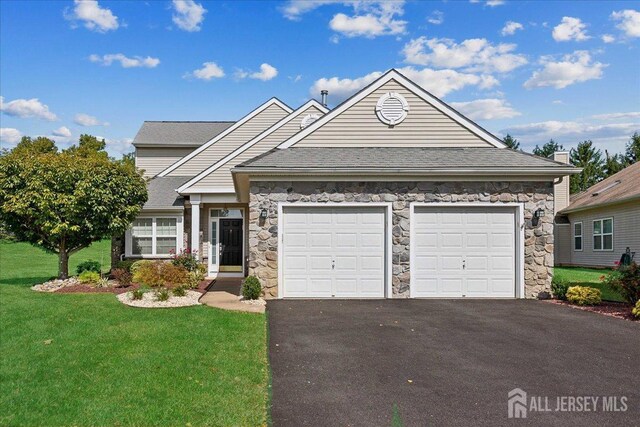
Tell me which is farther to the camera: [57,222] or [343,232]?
[57,222]

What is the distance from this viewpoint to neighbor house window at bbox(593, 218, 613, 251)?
20.4 metres

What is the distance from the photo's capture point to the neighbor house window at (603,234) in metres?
20.4

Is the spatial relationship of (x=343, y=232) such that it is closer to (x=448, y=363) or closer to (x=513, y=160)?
(x=513, y=160)

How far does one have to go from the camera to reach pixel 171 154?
71.2ft

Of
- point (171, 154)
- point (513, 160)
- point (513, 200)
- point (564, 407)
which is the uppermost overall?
point (171, 154)

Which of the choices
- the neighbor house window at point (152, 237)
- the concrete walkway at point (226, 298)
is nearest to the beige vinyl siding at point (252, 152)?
the neighbor house window at point (152, 237)

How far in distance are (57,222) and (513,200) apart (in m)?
12.6

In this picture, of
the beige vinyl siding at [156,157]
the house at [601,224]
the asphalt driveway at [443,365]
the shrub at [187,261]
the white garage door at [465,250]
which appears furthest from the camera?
the beige vinyl siding at [156,157]

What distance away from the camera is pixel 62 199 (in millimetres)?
12430

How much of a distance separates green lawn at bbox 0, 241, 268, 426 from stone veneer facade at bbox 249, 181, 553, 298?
307 centimetres

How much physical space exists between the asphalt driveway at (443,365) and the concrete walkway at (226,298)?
648 mm

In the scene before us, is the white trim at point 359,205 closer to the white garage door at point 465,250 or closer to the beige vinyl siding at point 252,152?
the white garage door at point 465,250

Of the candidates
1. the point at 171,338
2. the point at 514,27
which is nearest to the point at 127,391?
the point at 171,338

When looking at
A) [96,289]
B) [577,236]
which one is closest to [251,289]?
[96,289]
